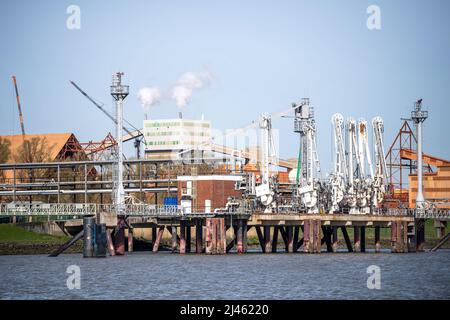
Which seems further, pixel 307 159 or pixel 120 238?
pixel 307 159

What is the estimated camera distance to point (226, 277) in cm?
8638

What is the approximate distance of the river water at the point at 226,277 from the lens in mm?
75000

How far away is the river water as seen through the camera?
75000 mm

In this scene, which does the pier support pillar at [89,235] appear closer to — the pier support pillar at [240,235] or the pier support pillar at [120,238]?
the pier support pillar at [120,238]

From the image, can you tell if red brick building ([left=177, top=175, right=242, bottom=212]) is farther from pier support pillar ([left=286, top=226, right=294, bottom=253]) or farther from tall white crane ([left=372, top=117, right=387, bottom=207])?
tall white crane ([left=372, top=117, right=387, bottom=207])

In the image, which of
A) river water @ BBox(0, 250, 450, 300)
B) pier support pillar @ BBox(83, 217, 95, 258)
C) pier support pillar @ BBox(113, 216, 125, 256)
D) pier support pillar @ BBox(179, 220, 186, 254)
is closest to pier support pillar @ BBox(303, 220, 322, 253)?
river water @ BBox(0, 250, 450, 300)

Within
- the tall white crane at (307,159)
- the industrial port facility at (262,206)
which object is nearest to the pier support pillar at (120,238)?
the industrial port facility at (262,206)

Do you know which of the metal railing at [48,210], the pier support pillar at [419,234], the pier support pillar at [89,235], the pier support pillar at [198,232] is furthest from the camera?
the pier support pillar at [419,234]

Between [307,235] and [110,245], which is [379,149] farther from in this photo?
[110,245]

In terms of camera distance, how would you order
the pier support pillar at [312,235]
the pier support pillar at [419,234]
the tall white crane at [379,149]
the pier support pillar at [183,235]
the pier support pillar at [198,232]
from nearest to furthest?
the pier support pillar at [198,232] < the pier support pillar at [183,235] < the pier support pillar at [312,235] < the pier support pillar at [419,234] < the tall white crane at [379,149]

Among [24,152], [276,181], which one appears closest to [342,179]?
[276,181]

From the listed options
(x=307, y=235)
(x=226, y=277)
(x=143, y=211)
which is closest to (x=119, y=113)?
(x=143, y=211)

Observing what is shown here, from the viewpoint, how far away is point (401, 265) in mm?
102125
